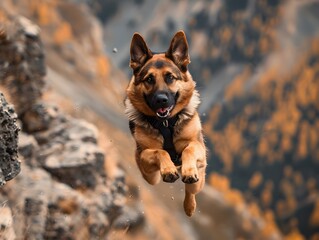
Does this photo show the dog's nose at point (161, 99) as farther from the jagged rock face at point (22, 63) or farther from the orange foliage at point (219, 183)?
the orange foliage at point (219, 183)

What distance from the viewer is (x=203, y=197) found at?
7475cm

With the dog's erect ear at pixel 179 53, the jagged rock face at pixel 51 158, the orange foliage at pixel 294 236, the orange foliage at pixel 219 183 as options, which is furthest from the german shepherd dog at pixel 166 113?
the orange foliage at pixel 219 183

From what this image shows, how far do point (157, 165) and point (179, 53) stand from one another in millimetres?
1971

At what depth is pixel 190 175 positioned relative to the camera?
7.48m

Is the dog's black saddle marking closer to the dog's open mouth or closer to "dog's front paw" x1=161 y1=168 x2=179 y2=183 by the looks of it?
the dog's open mouth

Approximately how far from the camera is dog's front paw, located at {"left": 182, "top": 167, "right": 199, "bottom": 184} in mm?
7457

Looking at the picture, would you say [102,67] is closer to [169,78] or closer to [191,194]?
[191,194]

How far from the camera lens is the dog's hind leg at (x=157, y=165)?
7.59 meters

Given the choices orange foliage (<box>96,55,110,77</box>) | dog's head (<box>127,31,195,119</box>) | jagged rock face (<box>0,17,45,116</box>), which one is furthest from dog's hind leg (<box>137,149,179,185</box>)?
orange foliage (<box>96,55,110,77</box>)

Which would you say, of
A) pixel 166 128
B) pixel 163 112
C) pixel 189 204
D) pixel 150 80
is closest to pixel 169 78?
pixel 150 80

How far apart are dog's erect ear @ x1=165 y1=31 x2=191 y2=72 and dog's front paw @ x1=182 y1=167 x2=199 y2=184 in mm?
1924

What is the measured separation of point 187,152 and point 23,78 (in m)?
13.4

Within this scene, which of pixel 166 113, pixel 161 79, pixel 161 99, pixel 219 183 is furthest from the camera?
pixel 219 183

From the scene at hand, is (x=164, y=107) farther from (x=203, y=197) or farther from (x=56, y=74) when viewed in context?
(x=56, y=74)
